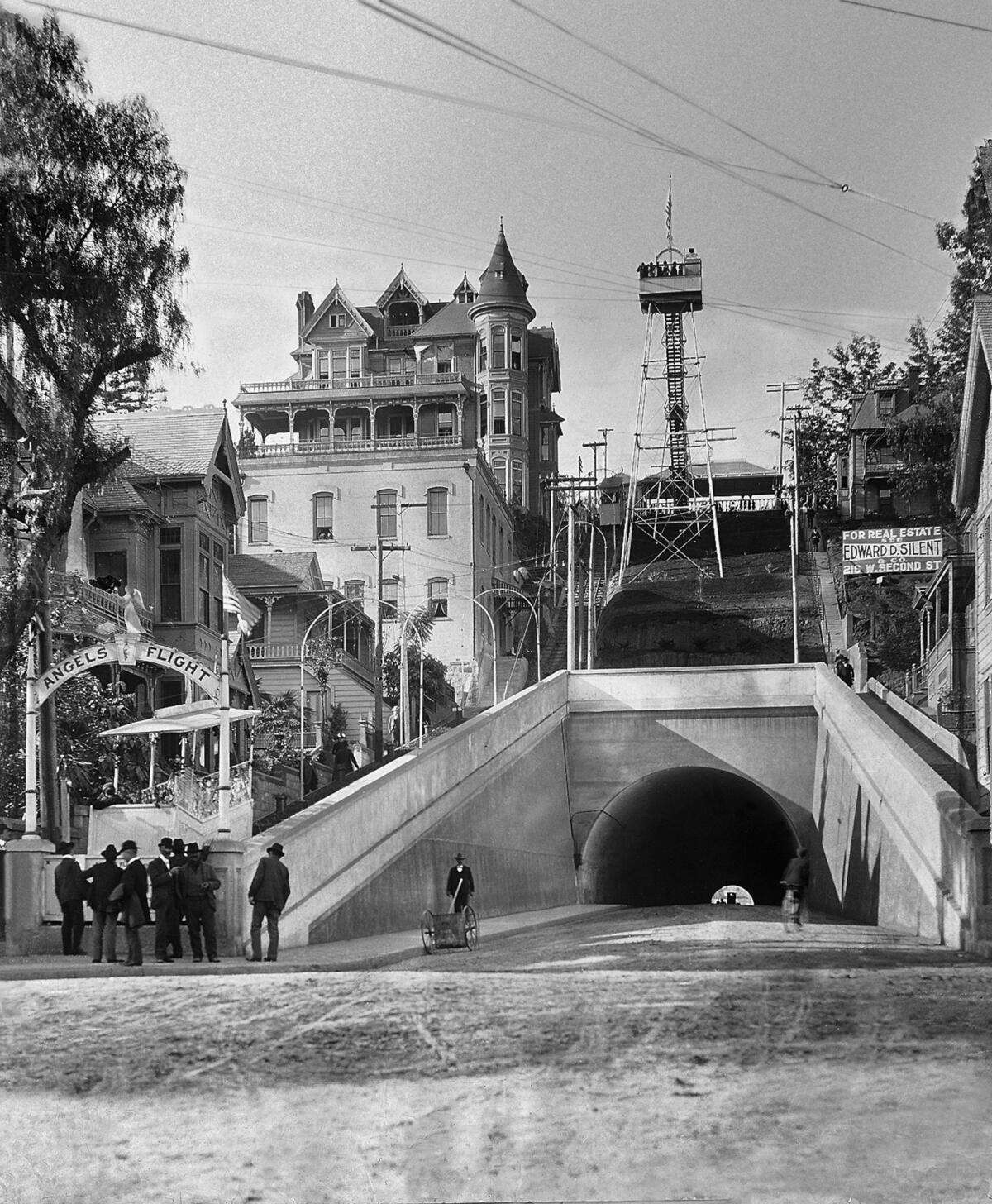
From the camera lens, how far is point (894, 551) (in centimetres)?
4641

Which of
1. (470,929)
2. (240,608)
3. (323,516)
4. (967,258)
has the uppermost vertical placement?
(967,258)

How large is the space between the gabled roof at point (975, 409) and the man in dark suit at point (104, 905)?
1079 inches

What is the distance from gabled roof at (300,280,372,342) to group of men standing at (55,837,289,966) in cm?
7773

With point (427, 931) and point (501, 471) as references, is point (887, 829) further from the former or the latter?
point (501, 471)

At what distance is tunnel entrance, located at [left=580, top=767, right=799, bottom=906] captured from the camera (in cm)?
5181

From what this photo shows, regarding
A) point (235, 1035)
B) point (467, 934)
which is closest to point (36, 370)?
point (467, 934)

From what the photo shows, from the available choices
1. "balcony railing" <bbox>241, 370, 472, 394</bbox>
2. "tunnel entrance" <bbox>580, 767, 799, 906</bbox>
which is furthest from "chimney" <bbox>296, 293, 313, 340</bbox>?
"tunnel entrance" <bbox>580, 767, 799, 906</bbox>

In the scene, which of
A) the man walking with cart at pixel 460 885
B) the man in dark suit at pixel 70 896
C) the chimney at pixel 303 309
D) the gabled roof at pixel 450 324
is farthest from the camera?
the gabled roof at pixel 450 324

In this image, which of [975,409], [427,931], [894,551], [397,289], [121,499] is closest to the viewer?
[427,931]

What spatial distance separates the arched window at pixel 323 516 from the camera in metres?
86.4

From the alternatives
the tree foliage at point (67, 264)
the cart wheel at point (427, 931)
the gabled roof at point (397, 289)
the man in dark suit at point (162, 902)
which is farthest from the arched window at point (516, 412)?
the man in dark suit at point (162, 902)

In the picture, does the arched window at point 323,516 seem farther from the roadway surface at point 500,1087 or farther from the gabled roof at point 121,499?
the roadway surface at point 500,1087

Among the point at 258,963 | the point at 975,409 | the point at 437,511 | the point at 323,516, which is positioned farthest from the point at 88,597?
the point at 437,511

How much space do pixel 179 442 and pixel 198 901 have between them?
30806mm
